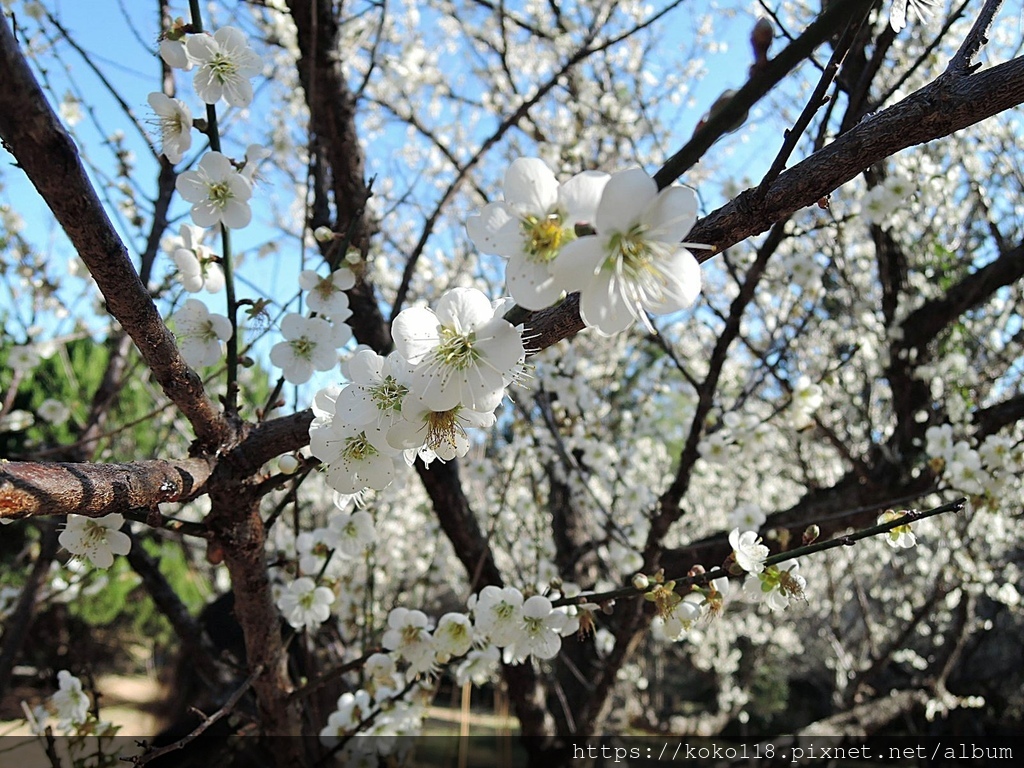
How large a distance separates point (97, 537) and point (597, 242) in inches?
40.8

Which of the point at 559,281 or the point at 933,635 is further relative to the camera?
the point at 933,635

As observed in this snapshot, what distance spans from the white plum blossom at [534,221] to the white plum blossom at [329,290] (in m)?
0.68

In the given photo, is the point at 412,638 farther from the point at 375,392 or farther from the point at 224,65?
the point at 224,65

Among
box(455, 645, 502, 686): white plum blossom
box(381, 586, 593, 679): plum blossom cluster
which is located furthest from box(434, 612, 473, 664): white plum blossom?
box(455, 645, 502, 686): white plum blossom

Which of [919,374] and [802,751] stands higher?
[919,374]

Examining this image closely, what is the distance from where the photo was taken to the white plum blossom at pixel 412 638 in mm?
1546

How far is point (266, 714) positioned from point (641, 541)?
229 centimetres

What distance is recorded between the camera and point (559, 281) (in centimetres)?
62

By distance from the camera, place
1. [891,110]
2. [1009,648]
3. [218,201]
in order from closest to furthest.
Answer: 1. [891,110]
2. [218,201]
3. [1009,648]

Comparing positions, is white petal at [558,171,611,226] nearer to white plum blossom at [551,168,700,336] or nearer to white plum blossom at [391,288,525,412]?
white plum blossom at [551,168,700,336]

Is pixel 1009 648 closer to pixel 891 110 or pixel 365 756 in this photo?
pixel 365 756

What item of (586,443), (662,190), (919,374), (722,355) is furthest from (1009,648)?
(662,190)

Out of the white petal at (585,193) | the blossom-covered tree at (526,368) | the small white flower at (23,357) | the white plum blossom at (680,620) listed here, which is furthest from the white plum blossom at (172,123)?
the small white flower at (23,357)

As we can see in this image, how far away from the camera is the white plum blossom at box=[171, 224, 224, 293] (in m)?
1.29
